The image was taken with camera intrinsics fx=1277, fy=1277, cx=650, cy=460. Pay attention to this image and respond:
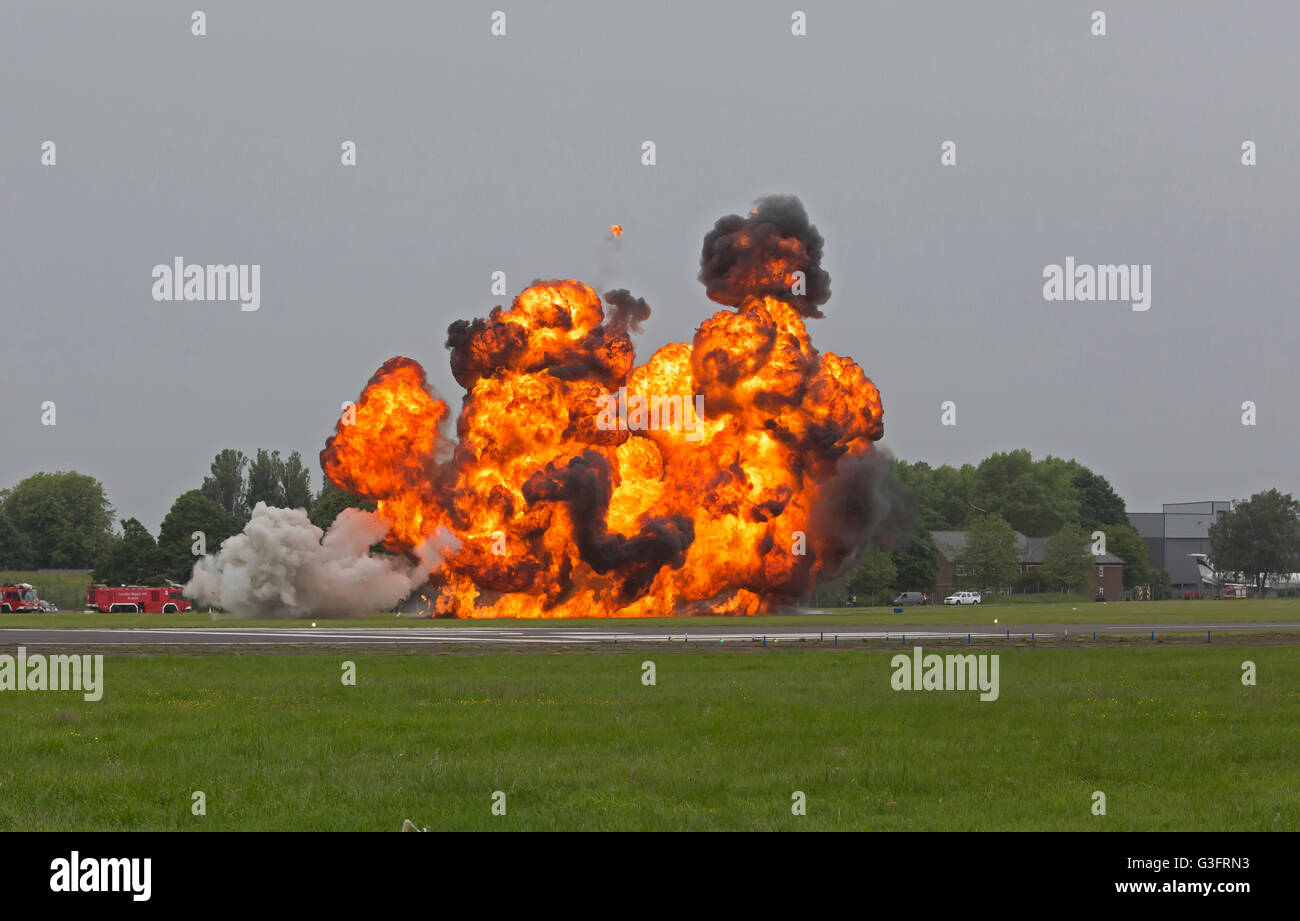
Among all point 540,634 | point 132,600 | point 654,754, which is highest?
point 654,754

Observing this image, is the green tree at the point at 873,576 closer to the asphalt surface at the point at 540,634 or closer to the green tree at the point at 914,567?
the green tree at the point at 914,567

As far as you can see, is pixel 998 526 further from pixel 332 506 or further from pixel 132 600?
pixel 132 600

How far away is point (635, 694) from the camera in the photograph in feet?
92.0

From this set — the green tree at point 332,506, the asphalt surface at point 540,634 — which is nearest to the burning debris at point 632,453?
the asphalt surface at point 540,634

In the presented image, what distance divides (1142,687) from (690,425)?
210ft

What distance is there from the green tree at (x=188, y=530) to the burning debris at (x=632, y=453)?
40328mm

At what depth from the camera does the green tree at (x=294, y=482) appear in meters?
172

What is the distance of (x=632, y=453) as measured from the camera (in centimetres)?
9288

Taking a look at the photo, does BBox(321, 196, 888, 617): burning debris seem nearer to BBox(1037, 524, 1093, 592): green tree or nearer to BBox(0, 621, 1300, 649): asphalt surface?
BBox(0, 621, 1300, 649): asphalt surface

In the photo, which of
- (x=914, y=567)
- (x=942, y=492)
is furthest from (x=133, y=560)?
(x=942, y=492)

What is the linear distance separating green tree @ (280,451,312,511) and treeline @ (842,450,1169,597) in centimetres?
7967

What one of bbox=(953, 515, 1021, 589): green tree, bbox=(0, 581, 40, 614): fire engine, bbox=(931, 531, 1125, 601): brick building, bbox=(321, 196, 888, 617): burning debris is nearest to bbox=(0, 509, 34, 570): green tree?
bbox=(0, 581, 40, 614): fire engine

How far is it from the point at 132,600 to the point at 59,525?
81.5m
